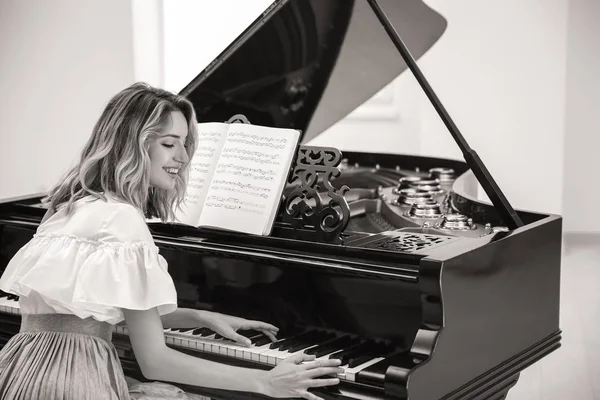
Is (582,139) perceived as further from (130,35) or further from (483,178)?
(483,178)

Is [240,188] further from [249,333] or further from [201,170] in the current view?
[249,333]

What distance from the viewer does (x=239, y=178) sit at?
2.51 metres

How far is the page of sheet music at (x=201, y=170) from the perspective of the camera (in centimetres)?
258

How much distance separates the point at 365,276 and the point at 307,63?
58.2 inches

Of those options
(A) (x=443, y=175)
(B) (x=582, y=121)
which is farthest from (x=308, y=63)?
(B) (x=582, y=121)

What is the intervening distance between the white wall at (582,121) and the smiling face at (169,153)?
563cm

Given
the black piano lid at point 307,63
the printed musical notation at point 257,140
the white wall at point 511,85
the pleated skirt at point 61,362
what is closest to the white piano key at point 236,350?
the pleated skirt at point 61,362

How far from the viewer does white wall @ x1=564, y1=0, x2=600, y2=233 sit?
7191 mm

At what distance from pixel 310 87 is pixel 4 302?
151 centimetres

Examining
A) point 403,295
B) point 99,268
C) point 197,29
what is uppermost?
point 197,29

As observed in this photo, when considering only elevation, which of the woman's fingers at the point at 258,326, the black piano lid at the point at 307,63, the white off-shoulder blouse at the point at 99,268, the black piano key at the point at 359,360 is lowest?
the black piano key at the point at 359,360

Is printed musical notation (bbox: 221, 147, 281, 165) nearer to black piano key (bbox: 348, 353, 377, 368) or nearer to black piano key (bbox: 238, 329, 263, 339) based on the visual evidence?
black piano key (bbox: 238, 329, 263, 339)

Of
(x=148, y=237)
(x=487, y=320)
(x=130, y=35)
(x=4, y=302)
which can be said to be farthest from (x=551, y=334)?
(x=130, y=35)

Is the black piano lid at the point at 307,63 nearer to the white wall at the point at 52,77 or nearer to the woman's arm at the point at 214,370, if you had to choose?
the woman's arm at the point at 214,370
